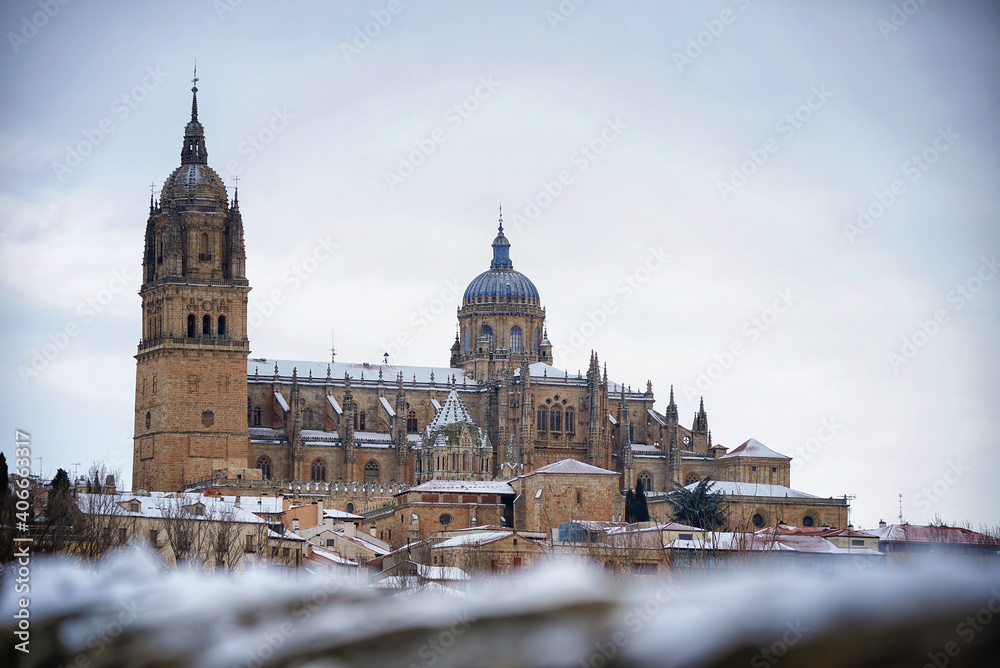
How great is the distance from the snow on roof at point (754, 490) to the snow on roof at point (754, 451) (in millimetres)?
4347

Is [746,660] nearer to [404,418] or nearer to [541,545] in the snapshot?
[541,545]

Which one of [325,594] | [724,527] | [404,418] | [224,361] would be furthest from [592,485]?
[325,594]

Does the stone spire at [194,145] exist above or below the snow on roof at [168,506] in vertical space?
above

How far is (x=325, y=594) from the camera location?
13.3ft

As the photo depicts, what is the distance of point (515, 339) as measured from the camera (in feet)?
359

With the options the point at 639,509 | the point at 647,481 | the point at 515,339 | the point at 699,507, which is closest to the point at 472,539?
the point at 639,509

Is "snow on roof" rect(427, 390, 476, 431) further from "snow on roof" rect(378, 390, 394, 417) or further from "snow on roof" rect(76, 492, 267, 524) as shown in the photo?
"snow on roof" rect(76, 492, 267, 524)

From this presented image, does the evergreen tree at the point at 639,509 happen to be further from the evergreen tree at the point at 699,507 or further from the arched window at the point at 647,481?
the arched window at the point at 647,481

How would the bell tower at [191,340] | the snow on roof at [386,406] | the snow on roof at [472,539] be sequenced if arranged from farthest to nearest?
the snow on roof at [386,406], the bell tower at [191,340], the snow on roof at [472,539]

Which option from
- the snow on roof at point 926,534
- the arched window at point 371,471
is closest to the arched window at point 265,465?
the arched window at point 371,471

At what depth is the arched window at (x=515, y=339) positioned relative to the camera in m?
109

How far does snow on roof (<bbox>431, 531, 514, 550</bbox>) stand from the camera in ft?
204

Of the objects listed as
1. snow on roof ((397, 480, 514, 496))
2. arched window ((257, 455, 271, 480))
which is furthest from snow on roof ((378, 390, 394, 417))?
snow on roof ((397, 480, 514, 496))

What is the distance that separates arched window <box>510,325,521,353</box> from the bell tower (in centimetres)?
2508
